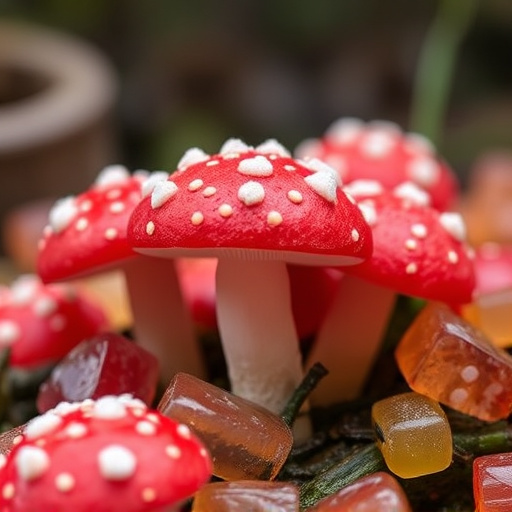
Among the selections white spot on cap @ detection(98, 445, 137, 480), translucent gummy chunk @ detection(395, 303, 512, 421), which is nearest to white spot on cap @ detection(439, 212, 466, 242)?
translucent gummy chunk @ detection(395, 303, 512, 421)

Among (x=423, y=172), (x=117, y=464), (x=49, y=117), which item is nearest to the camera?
(x=117, y=464)

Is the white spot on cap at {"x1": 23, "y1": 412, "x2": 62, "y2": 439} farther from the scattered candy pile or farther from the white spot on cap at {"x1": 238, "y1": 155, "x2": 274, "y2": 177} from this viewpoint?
the white spot on cap at {"x1": 238, "y1": 155, "x2": 274, "y2": 177}

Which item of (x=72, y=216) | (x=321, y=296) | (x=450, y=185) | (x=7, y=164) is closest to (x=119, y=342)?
(x=72, y=216)

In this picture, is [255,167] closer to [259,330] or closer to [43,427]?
[259,330]

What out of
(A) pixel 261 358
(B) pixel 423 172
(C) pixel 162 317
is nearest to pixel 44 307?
(C) pixel 162 317

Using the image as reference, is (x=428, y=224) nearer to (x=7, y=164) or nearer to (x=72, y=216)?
(x=72, y=216)

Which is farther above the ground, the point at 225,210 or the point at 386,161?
the point at 225,210
